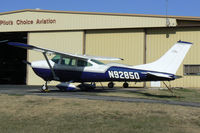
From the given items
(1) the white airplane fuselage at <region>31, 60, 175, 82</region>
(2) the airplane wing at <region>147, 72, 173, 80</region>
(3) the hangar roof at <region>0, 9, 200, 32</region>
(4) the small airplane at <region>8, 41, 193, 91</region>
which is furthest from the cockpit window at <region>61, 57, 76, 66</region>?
(3) the hangar roof at <region>0, 9, 200, 32</region>

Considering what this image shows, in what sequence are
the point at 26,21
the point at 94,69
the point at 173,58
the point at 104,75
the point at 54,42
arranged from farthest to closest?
the point at 26,21 → the point at 54,42 → the point at 94,69 → the point at 104,75 → the point at 173,58

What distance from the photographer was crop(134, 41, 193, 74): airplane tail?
50.2 ft

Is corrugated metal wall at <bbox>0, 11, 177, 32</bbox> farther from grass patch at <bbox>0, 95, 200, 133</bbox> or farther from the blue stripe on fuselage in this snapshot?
grass patch at <bbox>0, 95, 200, 133</bbox>

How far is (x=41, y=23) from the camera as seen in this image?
103 ft

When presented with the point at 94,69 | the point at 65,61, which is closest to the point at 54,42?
the point at 65,61

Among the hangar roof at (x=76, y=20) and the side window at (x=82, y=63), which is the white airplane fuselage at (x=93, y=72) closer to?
the side window at (x=82, y=63)

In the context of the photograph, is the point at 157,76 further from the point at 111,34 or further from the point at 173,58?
the point at 111,34

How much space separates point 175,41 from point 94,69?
1205 centimetres

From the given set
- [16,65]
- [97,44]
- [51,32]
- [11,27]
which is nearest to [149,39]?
[97,44]

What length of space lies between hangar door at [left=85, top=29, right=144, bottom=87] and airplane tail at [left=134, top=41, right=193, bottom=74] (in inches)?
467

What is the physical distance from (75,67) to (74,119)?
32.3 feet

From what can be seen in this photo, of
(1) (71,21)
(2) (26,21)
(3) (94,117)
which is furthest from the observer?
(2) (26,21)

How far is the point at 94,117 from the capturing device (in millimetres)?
9312

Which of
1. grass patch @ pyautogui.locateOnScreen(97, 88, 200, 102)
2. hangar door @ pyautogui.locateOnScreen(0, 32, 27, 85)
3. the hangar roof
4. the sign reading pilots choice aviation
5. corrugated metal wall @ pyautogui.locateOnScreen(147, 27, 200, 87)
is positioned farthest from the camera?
hangar door @ pyautogui.locateOnScreen(0, 32, 27, 85)
